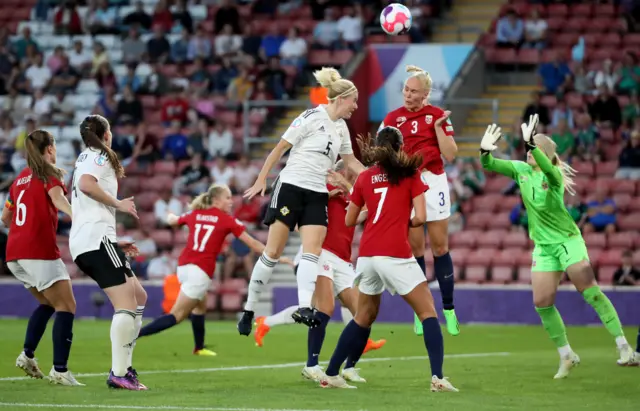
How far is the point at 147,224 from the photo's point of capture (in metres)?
25.0

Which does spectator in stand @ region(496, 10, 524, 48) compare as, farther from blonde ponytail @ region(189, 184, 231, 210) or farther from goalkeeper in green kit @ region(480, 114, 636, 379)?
goalkeeper in green kit @ region(480, 114, 636, 379)

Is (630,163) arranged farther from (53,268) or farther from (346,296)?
(53,268)

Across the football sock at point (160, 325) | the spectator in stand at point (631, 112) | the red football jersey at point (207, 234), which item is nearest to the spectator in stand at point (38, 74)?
the spectator in stand at point (631, 112)

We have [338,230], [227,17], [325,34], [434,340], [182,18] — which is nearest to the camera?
[434,340]

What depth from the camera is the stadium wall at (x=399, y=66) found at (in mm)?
26203

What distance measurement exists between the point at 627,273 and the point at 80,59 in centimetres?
1393

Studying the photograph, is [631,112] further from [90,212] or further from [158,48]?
[90,212]

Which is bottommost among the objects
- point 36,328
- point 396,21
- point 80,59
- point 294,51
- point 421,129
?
point 36,328

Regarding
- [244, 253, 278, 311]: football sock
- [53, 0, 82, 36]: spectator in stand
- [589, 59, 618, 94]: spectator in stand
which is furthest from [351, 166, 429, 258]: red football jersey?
[53, 0, 82, 36]: spectator in stand

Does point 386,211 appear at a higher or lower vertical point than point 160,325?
higher

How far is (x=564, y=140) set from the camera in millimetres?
22922

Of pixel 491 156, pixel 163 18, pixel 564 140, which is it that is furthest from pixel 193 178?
pixel 491 156

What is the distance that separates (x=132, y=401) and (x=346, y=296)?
3.67 m

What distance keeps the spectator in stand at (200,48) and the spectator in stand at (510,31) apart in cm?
632
